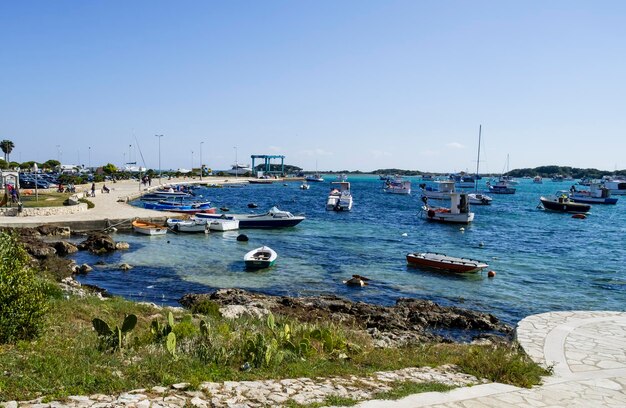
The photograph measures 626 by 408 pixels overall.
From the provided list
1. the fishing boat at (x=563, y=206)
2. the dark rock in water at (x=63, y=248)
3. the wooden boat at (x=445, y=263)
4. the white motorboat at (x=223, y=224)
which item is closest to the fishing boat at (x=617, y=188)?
the fishing boat at (x=563, y=206)

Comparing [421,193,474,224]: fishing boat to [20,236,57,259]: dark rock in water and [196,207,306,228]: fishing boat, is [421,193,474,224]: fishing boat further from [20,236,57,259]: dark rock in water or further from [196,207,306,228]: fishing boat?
[20,236,57,259]: dark rock in water

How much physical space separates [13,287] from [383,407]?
6871 millimetres

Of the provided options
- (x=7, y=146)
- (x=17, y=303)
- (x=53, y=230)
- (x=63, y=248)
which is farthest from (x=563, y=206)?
(x=7, y=146)

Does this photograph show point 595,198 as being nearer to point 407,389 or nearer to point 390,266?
point 390,266

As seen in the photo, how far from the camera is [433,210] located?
54.2 metres

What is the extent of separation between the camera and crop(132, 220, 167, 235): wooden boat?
123 feet

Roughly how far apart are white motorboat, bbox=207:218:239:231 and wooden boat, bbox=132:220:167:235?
4.05 meters

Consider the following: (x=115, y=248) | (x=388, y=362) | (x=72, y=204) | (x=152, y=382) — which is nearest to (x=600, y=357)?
(x=388, y=362)

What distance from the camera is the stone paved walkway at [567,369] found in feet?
25.7

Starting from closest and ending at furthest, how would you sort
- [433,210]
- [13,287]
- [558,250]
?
[13,287]
[558,250]
[433,210]

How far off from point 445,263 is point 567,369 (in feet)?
56.6

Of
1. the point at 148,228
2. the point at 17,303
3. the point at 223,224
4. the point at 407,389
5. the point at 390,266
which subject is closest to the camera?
the point at 407,389

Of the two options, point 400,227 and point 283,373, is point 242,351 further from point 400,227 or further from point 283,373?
point 400,227

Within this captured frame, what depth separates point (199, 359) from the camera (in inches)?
334
